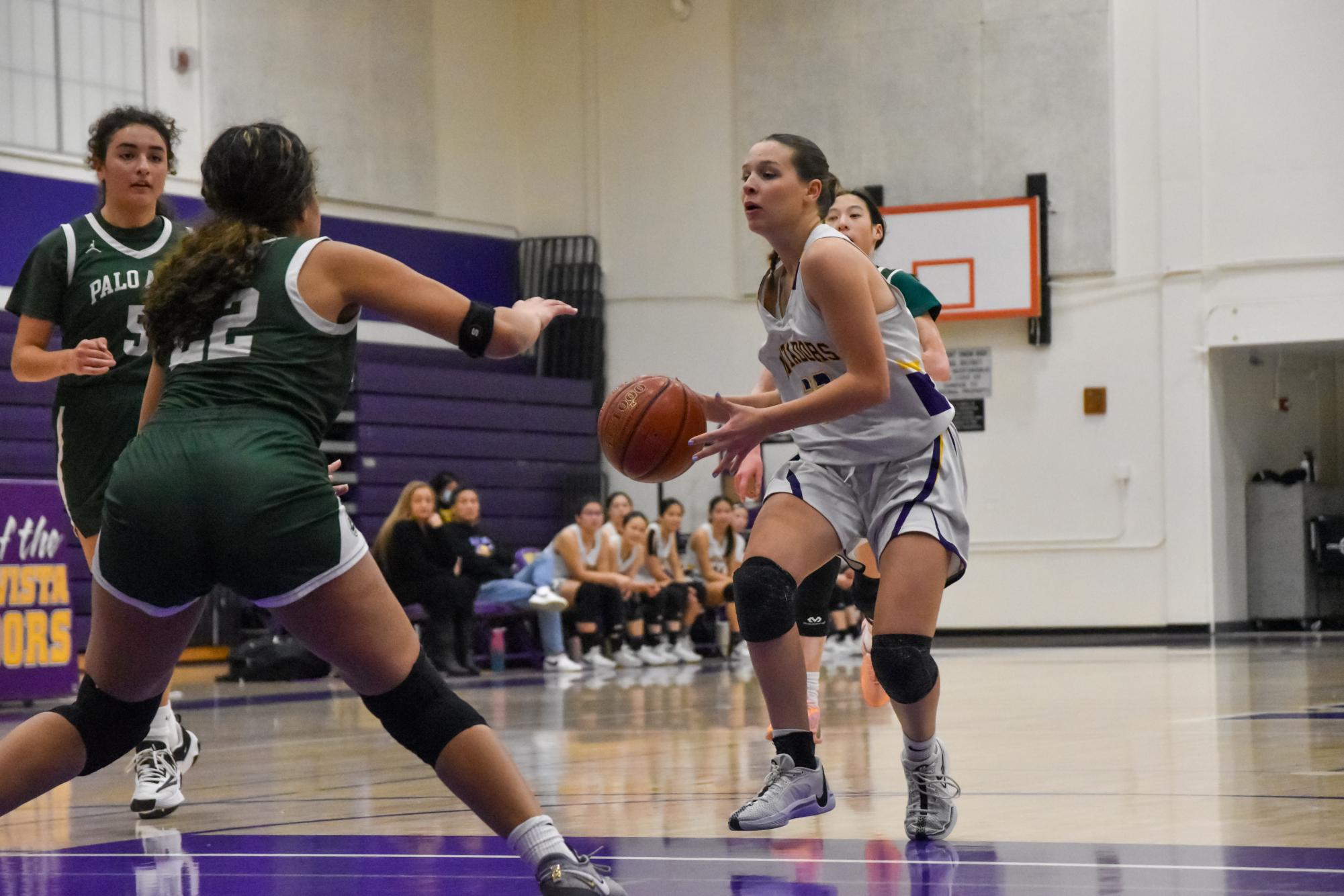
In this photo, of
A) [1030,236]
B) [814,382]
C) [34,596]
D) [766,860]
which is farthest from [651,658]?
[766,860]

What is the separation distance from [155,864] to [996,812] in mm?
1961

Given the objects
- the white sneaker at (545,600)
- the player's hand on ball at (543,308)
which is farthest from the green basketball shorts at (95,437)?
the white sneaker at (545,600)

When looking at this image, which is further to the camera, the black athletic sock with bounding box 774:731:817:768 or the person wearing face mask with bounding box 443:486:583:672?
the person wearing face mask with bounding box 443:486:583:672

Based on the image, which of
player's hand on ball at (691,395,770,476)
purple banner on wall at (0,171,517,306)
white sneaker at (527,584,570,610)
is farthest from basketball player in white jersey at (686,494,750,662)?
player's hand on ball at (691,395,770,476)

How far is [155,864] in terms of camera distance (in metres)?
3.79

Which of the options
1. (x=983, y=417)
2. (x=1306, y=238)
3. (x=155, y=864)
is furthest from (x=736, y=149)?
(x=155, y=864)

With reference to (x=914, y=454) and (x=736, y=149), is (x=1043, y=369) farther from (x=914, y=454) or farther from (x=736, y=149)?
(x=914, y=454)

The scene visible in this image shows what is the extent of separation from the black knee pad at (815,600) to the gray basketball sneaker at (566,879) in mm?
2755

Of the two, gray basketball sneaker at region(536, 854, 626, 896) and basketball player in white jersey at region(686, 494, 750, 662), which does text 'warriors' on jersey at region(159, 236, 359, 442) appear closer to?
gray basketball sneaker at region(536, 854, 626, 896)

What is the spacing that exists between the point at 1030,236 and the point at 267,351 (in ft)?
48.1

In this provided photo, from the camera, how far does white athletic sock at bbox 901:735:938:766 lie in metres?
3.95

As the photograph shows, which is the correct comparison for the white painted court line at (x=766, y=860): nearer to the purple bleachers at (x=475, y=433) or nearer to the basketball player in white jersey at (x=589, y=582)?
the basketball player in white jersey at (x=589, y=582)

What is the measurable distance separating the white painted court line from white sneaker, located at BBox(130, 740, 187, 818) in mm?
614

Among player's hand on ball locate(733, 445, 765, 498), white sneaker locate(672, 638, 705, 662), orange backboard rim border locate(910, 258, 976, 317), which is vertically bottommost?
white sneaker locate(672, 638, 705, 662)
